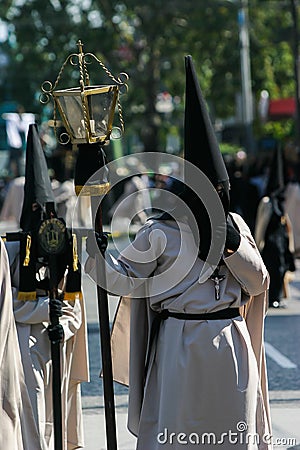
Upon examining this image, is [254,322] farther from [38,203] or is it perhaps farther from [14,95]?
[14,95]

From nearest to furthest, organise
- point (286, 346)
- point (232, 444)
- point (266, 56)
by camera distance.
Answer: point (232, 444), point (286, 346), point (266, 56)

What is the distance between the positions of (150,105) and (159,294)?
96.8ft

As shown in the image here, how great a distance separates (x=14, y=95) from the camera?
4266 centimetres

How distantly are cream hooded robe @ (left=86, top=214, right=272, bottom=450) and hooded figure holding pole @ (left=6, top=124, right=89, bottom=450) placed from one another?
1.62 ft

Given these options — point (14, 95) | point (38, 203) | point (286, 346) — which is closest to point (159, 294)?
point (38, 203)

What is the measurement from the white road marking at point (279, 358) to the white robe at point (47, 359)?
3714 millimetres

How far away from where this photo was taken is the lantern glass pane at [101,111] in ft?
19.4

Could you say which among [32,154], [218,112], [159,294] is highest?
[32,154]

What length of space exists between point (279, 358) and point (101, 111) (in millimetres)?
5395

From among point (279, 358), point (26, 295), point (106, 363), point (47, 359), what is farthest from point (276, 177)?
point (106, 363)

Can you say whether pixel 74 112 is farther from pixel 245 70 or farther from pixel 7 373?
pixel 245 70

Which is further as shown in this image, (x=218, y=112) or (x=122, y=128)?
(x=218, y=112)

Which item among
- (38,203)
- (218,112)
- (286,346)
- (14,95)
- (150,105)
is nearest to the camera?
(38,203)

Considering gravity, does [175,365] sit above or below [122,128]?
below
